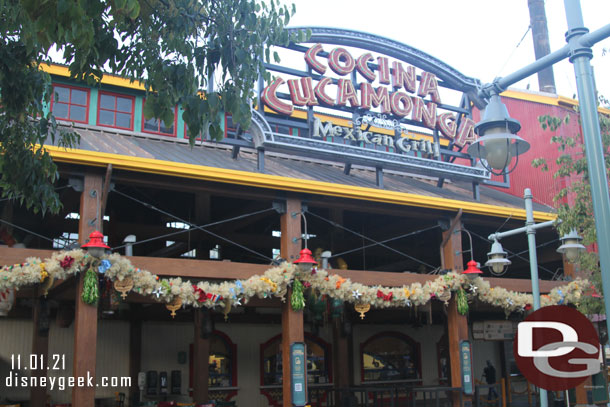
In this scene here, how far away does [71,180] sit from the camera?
12906 mm

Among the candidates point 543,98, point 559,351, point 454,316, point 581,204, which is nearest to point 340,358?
point 454,316

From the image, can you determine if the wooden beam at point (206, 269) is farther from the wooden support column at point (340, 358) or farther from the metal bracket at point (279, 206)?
the wooden support column at point (340, 358)

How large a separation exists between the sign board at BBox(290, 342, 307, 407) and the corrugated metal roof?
15.5ft

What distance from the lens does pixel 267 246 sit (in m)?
20.7

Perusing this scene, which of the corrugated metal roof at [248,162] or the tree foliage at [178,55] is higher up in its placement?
the corrugated metal roof at [248,162]

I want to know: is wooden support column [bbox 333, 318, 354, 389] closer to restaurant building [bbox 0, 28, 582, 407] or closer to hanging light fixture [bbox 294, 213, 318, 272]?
restaurant building [bbox 0, 28, 582, 407]

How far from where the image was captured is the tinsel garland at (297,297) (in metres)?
14.1

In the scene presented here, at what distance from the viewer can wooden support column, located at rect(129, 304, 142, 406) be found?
63.6 ft

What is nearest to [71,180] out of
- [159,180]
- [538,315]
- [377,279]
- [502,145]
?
[159,180]

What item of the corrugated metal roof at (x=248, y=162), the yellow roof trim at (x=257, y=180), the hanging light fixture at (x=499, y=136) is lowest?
the hanging light fixture at (x=499, y=136)

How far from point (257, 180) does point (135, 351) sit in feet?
27.0

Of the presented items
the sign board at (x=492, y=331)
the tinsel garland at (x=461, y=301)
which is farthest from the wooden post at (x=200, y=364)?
the sign board at (x=492, y=331)

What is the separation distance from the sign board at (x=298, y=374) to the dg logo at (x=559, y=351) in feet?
33.7

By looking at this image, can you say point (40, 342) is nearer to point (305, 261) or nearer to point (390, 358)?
point (305, 261)
